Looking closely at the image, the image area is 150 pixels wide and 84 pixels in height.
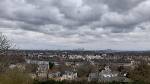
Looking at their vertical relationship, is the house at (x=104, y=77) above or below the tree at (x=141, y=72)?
below

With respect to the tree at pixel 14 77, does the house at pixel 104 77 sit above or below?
below

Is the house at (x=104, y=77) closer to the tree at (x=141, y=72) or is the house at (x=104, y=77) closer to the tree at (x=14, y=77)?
the tree at (x=141, y=72)

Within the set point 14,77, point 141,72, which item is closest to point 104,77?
point 141,72

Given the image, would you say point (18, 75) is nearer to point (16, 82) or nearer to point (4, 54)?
point (16, 82)

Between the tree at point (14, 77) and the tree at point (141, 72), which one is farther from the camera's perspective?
the tree at point (141, 72)

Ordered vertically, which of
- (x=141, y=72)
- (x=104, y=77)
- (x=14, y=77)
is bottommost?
(x=104, y=77)

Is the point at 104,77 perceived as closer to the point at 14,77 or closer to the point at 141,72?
the point at 141,72

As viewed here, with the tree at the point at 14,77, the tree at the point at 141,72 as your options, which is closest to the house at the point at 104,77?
the tree at the point at 141,72

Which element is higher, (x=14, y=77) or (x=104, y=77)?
(x=14, y=77)

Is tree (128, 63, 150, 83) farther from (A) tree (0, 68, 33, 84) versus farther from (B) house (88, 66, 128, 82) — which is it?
(A) tree (0, 68, 33, 84)

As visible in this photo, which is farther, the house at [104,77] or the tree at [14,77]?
the house at [104,77]

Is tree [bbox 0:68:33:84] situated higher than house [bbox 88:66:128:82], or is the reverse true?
tree [bbox 0:68:33:84]

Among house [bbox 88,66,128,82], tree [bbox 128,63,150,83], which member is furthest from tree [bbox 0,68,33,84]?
tree [bbox 128,63,150,83]

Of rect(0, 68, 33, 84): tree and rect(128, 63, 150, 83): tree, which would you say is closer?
rect(0, 68, 33, 84): tree
